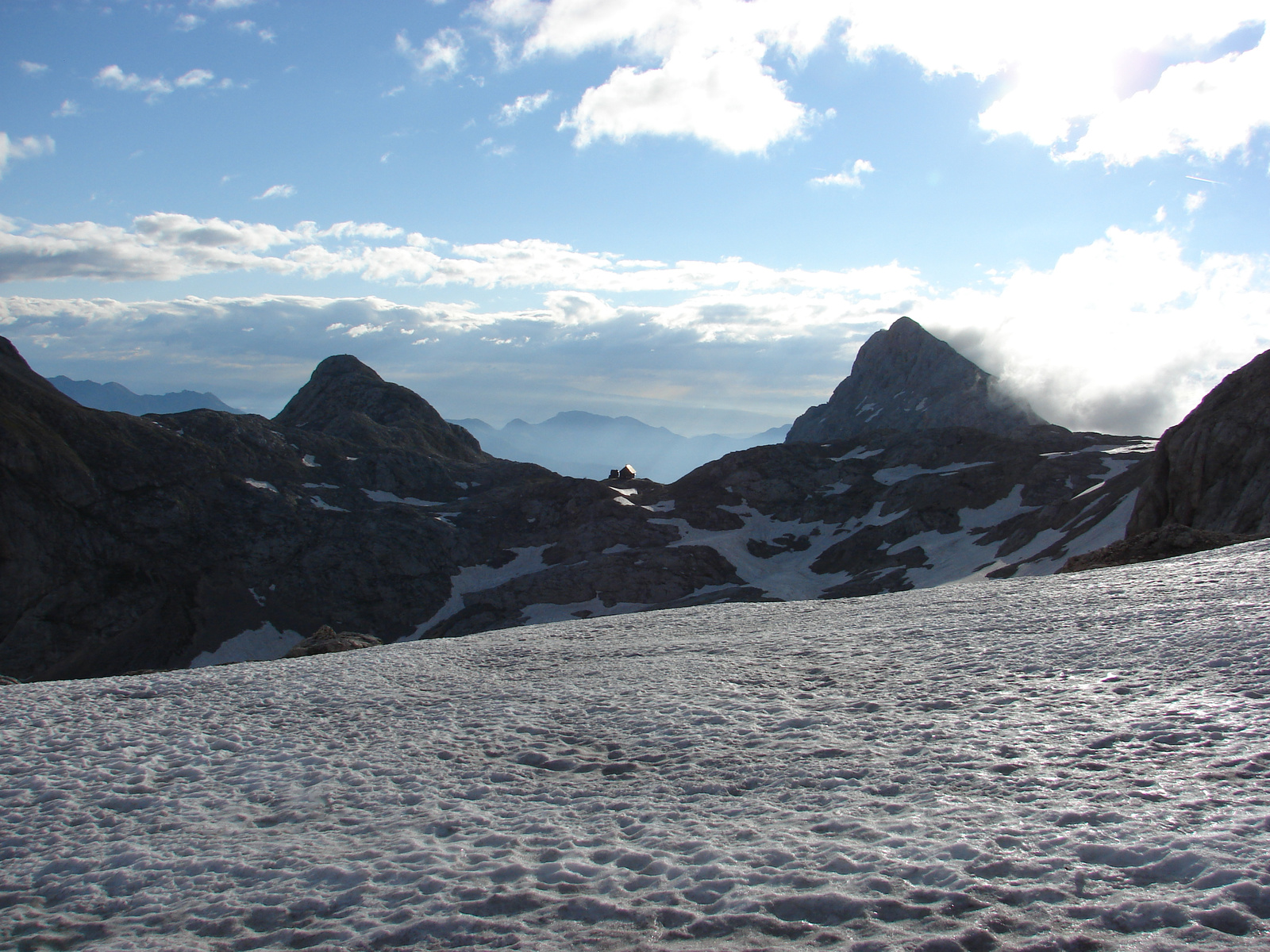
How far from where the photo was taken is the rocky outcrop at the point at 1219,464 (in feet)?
169

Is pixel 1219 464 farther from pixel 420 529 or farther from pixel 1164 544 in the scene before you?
pixel 420 529

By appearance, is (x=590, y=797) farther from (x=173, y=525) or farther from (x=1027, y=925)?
(x=173, y=525)

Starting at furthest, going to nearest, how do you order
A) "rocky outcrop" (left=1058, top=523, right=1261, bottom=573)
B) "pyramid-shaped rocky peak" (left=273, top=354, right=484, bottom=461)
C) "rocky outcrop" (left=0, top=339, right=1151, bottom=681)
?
1. "pyramid-shaped rocky peak" (left=273, top=354, right=484, bottom=461)
2. "rocky outcrop" (left=0, top=339, right=1151, bottom=681)
3. "rocky outcrop" (left=1058, top=523, right=1261, bottom=573)

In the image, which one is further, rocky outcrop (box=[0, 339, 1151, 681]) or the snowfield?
rocky outcrop (box=[0, 339, 1151, 681])

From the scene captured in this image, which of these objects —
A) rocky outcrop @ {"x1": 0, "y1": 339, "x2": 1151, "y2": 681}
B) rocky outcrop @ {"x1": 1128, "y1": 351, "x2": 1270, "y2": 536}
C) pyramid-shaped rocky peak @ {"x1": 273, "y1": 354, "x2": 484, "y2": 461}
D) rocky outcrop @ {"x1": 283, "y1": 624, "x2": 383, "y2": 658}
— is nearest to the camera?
rocky outcrop @ {"x1": 283, "y1": 624, "x2": 383, "y2": 658}

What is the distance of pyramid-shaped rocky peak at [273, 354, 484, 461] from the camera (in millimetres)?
176750

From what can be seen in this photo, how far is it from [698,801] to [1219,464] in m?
62.0

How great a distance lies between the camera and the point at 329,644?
29.4 m

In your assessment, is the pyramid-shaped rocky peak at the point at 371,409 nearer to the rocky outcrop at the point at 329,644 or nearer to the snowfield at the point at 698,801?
the rocky outcrop at the point at 329,644

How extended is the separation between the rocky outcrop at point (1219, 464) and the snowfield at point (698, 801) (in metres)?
42.7

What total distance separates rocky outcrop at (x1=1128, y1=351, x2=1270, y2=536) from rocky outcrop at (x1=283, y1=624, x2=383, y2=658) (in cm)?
5210

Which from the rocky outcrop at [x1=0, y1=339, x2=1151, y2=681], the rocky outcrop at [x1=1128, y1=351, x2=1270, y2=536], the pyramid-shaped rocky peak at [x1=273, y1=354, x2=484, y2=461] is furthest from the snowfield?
the pyramid-shaped rocky peak at [x1=273, y1=354, x2=484, y2=461]

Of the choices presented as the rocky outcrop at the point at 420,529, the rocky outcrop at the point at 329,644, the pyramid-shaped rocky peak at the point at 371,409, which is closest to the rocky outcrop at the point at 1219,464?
the rocky outcrop at the point at 420,529

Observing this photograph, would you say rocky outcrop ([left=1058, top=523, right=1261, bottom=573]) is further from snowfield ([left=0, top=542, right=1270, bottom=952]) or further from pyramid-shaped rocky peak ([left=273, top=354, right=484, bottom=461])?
pyramid-shaped rocky peak ([left=273, top=354, right=484, bottom=461])
